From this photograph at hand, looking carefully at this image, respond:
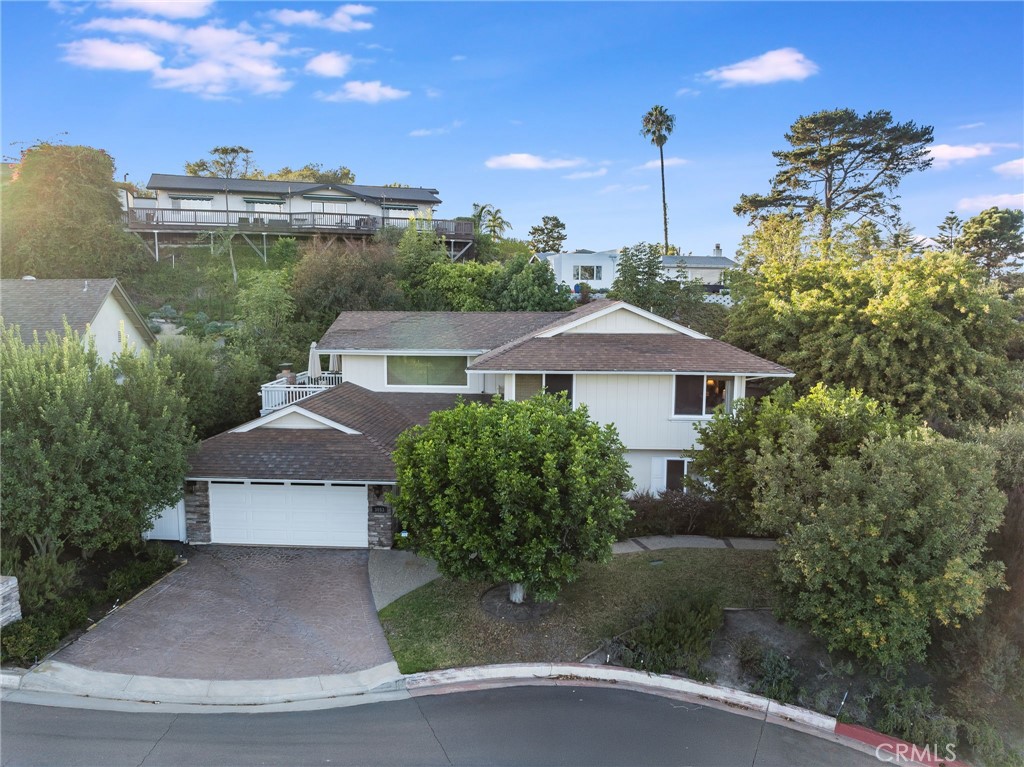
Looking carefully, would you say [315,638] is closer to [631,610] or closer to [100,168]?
[631,610]

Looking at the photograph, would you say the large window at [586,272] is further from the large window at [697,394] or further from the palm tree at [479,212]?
the large window at [697,394]

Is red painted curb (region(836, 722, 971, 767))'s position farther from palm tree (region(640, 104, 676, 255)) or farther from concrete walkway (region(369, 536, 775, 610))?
palm tree (region(640, 104, 676, 255))

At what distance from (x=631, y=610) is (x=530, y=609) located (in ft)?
6.99

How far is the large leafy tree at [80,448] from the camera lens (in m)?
12.2

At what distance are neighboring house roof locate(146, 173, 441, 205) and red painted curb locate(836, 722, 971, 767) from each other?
148 ft

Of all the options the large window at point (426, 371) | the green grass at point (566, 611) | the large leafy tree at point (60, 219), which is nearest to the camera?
the green grass at point (566, 611)

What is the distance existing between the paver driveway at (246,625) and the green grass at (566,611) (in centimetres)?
76

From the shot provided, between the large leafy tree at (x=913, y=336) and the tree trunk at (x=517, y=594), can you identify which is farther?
the large leafy tree at (x=913, y=336)

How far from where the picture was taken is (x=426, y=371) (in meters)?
23.1

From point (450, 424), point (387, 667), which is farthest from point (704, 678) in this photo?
point (450, 424)

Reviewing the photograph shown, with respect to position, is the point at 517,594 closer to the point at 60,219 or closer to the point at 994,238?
the point at 60,219

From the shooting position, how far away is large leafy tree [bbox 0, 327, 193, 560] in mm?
12250

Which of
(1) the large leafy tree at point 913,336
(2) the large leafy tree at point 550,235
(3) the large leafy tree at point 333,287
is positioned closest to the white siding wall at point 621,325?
(1) the large leafy tree at point 913,336

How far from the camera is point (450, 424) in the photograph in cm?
1244
